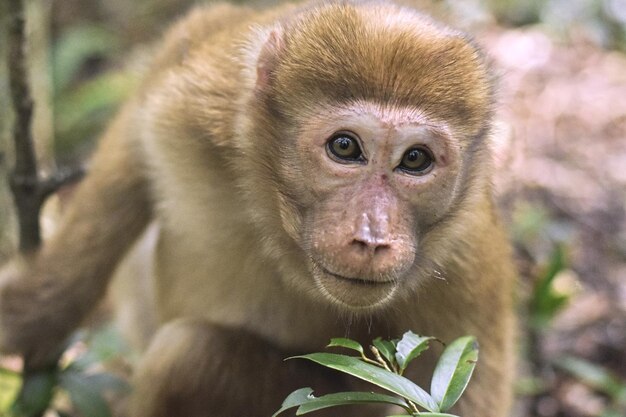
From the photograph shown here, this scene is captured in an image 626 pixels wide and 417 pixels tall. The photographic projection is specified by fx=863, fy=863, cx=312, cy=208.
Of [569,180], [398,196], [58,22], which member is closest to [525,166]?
[569,180]

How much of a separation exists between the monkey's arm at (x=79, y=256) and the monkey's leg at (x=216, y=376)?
0.54 m

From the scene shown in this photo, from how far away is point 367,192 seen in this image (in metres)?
2.97

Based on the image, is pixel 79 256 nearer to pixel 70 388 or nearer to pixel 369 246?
pixel 70 388

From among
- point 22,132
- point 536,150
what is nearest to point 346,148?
point 22,132

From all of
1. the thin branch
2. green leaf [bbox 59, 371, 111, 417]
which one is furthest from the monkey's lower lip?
the thin branch

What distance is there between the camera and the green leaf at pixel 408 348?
2594 mm

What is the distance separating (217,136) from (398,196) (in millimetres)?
934

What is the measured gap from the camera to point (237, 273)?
400 cm

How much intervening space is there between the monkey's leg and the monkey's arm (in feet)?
1.79

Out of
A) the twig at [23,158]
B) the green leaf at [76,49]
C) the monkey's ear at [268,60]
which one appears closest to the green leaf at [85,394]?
the twig at [23,158]

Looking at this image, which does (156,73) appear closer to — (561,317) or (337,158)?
(337,158)

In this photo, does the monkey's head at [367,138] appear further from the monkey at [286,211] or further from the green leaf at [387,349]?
the green leaf at [387,349]

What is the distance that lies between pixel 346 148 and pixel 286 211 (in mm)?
379

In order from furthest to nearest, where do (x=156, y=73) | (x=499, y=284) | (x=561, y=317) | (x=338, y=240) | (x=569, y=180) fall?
(x=569, y=180)
(x=561, y=317)
(x=156, y=73)
(x=499, y=284)
(x=338, y=240)
